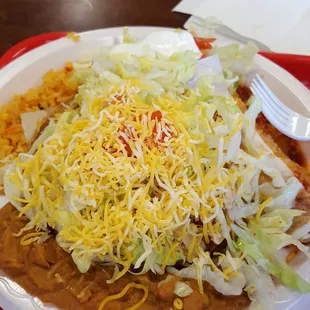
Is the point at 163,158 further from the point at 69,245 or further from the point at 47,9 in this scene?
the point at 47,9

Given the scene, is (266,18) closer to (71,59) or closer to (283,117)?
(283,117)

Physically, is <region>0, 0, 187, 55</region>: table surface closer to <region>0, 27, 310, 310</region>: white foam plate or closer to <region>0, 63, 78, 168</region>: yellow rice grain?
<region>0, 27, 310, 310</region>: white foam plate

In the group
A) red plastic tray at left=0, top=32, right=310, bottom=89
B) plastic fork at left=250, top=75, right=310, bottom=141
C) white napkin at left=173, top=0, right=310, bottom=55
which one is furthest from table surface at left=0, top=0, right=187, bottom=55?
plastic fork at left=250, top=75, right=310, bottom=141

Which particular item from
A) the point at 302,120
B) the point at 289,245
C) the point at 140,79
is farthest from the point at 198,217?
the point at 302,120

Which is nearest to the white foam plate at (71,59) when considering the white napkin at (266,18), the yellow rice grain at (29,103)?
the yellow rice grain at (29,103)

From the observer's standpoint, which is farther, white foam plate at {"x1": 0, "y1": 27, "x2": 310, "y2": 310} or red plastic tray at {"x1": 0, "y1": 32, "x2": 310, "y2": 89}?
red plastic tray at {"x1": 0, "y1": 32, "x2": 310, "y2": 89}
